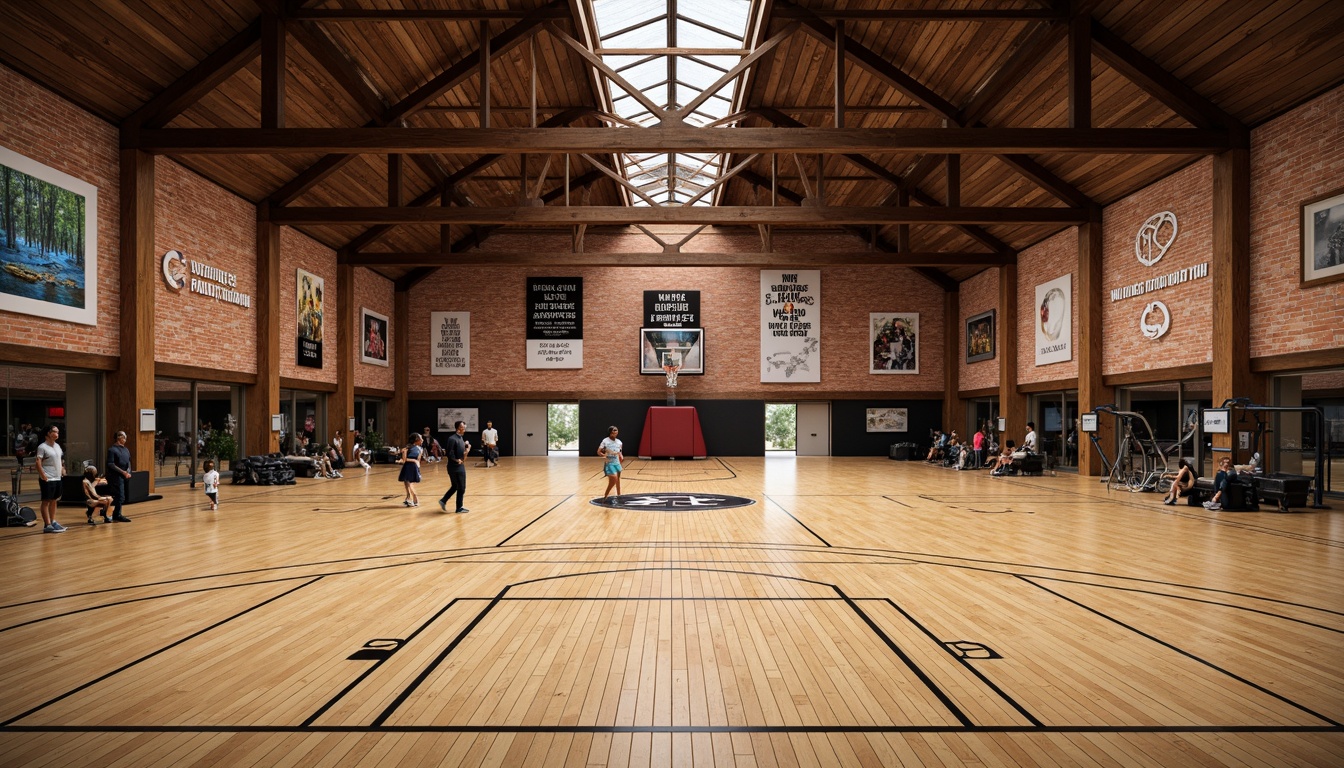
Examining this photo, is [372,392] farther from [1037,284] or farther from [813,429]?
[1037,284]

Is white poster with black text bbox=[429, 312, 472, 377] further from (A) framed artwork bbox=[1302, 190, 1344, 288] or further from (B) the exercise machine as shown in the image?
(A) framed artwork bbox=[1302, 190, 1344, 288]

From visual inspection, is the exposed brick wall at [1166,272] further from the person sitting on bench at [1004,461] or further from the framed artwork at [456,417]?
the framed artwork at [456,417]

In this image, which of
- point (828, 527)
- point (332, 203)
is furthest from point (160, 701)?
point (332, 203)

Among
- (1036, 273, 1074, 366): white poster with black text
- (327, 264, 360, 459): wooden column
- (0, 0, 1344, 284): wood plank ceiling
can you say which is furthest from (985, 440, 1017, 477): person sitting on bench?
(327, 264, 360, 459): wooden column

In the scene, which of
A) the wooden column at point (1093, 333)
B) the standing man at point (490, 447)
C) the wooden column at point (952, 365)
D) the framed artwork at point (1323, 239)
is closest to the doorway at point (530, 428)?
the standing man at point (490, 447)

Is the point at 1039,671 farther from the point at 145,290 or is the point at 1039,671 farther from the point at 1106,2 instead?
the point at 145,290

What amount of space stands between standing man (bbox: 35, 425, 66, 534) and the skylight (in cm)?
1045

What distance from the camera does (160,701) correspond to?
13.3 ft

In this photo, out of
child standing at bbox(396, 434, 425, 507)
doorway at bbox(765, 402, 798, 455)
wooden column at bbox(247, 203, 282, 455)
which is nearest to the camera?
child standing at bbox(396, 434, 425, 507)

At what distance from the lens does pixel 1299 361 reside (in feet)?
40.5

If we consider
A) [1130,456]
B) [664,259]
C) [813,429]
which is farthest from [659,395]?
[1130,456]

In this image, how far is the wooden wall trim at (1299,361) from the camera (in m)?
11.7

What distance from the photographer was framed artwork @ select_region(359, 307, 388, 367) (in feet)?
78.9

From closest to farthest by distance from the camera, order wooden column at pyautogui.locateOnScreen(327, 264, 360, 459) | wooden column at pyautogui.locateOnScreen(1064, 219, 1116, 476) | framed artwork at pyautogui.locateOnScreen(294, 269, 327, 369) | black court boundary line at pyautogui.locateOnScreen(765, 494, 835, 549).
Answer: black court boundary line at pyautogui.locateOnScreen(765, 494, 835, 549) → wooden column at pyautogui.locateOnScreen(1064, 219, 1116, 476) → framed artwork at pyautogui.locateOnScreen(294, 269, 327, 369) → wooden column at pyautogui.locateOnScreen(327, 264, 360, 459)
